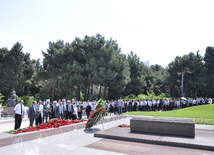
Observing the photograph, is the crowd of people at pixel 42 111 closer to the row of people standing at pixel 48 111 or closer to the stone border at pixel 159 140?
the row of people standing at pixel 48 111

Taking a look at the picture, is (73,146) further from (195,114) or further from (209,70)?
(209,70)

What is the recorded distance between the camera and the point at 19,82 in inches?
1481

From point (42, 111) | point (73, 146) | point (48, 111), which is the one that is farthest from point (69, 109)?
point (73, 146)

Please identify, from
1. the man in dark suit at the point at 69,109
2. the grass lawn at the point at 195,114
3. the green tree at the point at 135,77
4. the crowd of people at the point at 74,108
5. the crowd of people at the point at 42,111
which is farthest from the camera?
the green tree at the point at 135,77

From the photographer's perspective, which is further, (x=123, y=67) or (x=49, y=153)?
(x=123, y=67)

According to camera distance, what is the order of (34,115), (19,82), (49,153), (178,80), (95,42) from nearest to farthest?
(49,153), (34,115), (95,42), (19,82), (178,80)

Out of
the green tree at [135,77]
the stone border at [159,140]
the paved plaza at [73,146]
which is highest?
the green tree at [135,77]

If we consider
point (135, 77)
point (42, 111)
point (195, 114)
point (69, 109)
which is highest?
point (135, 77)

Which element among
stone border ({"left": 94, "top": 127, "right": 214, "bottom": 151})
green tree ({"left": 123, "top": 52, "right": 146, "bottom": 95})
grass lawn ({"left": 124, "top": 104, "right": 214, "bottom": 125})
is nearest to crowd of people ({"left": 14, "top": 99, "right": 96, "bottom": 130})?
stone border ({"left": 94, "top": 127, "right": 214, "bottom": 151})

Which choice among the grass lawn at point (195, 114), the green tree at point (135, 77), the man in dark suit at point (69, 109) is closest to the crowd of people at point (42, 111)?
the man in dark suit at point (69, 109)

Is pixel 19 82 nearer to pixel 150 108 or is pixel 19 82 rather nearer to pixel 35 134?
pixel 150 108

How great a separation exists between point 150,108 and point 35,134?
18161 millimetres

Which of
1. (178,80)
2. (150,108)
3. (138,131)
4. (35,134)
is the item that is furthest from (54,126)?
(178,80)

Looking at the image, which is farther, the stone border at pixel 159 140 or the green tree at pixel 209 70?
the green tree at pixel 209 70
